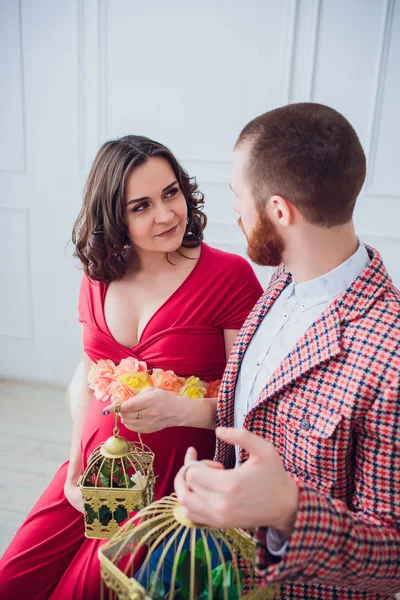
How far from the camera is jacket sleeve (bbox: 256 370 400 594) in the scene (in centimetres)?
87

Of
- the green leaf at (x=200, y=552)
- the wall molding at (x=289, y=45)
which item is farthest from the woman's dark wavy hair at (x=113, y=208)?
the wall molding at (x=289, y=45)

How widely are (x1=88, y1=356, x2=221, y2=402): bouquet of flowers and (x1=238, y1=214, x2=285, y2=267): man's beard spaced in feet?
1.62

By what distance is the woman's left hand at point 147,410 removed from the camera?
1.29 metres

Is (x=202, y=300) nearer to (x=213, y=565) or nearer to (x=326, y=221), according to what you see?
(x=326, y=221)

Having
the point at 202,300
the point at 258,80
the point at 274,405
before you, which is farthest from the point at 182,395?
the point at 258,80

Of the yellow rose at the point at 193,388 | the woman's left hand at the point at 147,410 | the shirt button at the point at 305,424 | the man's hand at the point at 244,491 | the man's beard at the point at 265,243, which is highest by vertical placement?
the man's beard at the point at 265,243

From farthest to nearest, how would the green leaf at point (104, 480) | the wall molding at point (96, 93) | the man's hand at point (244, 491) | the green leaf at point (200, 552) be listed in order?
the wall molding at point (96, 93)
the green leaf at point (104, 480)
the green leaf at point (200, 552)
the man's hand at point (244, 491)

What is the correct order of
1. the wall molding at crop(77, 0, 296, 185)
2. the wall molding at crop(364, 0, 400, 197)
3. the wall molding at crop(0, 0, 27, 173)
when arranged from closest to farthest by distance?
the wall molding at crop(364, 0, 400, 197), the wall molding at crop(77, 0, 296, 185), the wall molding at crop(0, 0, 27, 173)

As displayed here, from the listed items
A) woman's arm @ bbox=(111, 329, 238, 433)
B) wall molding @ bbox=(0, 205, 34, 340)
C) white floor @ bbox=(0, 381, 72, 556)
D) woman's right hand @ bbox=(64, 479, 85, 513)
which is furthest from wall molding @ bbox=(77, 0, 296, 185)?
woman's right hand @ bbox=(64, 479, 85, 513)

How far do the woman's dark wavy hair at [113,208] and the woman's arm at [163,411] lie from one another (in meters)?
0.50

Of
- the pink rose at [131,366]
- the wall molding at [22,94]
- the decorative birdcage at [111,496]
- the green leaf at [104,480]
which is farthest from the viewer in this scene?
the wall molding at [22,94]

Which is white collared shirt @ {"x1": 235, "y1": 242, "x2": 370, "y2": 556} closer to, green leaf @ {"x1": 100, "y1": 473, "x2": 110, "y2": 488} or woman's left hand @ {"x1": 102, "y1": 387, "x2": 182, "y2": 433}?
woman's left hand @ {"x1": 102, "y1": 387, "x2": 182, "y2": 433}

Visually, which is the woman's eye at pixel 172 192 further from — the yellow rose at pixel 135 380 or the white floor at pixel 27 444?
the white floor at pixel 27 444

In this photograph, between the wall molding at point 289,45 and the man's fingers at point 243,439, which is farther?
the wall molding at point 289,45
